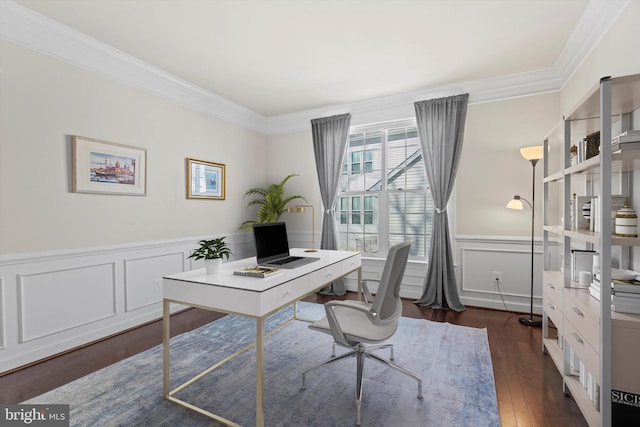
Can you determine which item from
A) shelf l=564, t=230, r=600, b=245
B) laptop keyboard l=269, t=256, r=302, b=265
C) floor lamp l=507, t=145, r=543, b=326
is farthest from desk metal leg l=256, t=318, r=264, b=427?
floor lamp l=507, t=145, r=543, b=326

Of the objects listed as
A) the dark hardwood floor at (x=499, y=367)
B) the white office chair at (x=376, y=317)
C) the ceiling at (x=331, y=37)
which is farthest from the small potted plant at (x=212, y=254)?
the ceiling at (x=331, y=37)

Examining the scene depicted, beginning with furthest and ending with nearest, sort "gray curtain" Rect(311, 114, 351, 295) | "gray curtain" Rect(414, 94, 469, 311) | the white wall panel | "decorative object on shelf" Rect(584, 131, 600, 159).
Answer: "gray curtain" Rect(311, 114, 351, 295), "gray curtain" Rect(414, 94, 469, 311), the white wall panel, "decorative object on shelf" Rect(584, 131, 600, 159)

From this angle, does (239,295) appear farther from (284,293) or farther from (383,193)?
(383,193)

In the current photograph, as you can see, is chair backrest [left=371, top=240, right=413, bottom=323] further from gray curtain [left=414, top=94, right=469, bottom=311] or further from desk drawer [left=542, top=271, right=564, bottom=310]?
gray curtain [left=414, top=94, right=469, bottom=311]

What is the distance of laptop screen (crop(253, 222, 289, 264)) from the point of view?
7.81 feet

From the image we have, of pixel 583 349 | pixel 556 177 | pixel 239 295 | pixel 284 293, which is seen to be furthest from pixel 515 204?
pixel 239 295

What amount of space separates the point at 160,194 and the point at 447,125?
3.60m

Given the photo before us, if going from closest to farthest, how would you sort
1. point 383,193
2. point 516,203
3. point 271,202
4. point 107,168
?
point 107,168
point 516,203
point 383,193
point 271,202

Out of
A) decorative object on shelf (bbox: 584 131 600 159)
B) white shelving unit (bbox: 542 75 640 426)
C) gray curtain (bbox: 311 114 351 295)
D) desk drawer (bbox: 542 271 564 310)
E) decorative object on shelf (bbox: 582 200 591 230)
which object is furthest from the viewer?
gray curtain (bbox: 311 114 351 295)

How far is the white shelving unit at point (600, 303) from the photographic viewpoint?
144 cm

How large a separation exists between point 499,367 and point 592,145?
5.73 feet

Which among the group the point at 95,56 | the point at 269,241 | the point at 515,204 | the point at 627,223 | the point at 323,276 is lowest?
the point at 323,276

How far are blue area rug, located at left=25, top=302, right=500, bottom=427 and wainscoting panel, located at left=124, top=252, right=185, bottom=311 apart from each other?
789mm

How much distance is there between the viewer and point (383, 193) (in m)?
4.49
